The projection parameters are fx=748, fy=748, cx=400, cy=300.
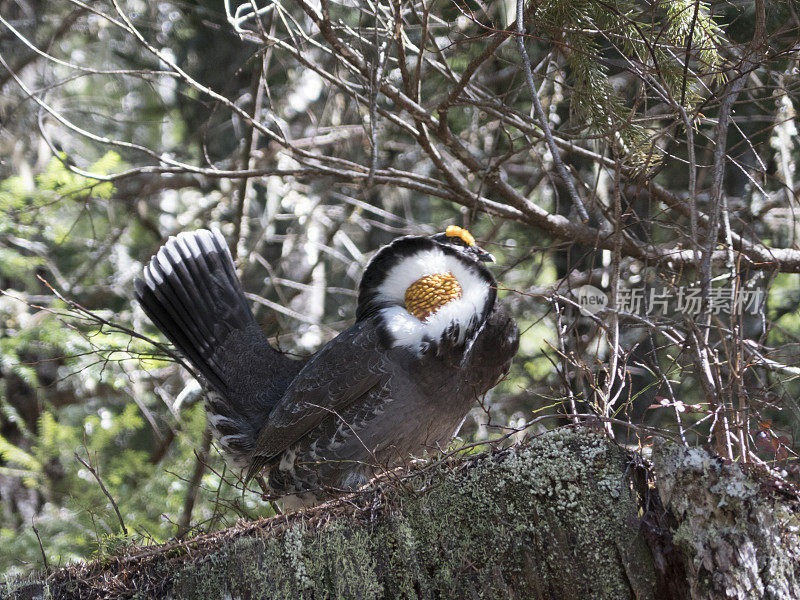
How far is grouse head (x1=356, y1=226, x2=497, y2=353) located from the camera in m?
3.55

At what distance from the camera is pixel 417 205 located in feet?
27.0

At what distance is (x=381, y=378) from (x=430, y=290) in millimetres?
491

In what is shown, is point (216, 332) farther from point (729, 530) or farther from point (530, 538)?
point (729, 530)

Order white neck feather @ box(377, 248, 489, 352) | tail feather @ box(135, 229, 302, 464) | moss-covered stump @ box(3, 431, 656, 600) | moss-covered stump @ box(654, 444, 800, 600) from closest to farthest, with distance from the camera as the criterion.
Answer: moss-covered stump @ box(654, 444, 800, 600) → moss-covered stump @ box(3, 431, 656, 600) → white neck feather @ box(377, 248, 489, 352) → tail feather @ box(135, 229, 302, 464)

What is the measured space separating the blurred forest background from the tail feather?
0.24 meters

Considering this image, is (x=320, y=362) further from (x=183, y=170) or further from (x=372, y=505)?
(x=372, y=505)

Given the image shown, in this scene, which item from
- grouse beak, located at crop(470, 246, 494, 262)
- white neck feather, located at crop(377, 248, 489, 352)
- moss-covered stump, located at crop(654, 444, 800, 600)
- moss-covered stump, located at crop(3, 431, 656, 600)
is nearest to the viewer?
moss-covered stump, located at crop(654, 444, 800, 600)

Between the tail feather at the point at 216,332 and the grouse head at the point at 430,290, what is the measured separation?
0.90 m

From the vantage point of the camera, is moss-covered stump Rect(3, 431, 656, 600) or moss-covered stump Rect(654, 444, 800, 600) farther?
moss-covered stump Rect(3, 431, 656, 600)

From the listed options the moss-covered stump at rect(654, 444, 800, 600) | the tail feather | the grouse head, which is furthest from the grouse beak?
the moss-covered stump at rect(654, 444, 800, 600)

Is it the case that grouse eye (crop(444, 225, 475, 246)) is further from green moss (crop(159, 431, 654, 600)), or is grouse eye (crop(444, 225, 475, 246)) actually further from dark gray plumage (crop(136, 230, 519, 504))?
green moss (crop(159, 431, 654, 600))

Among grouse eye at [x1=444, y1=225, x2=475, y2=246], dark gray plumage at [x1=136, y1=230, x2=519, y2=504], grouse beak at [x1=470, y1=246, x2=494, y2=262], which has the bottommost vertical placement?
dark gray plumage at [x1=136, y1=230, x2=519, y2=504]

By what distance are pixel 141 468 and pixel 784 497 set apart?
4202mm

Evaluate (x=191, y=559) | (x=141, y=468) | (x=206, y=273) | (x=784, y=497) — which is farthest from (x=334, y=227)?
(x=784, y=497)
